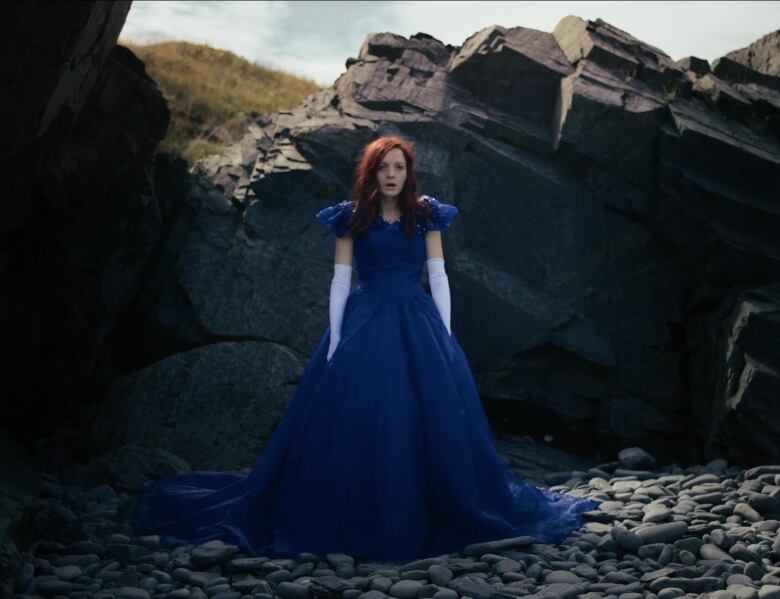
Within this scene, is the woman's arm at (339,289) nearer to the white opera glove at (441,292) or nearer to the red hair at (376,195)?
the red hair at (376,195)

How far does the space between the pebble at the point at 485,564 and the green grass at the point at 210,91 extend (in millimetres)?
6251

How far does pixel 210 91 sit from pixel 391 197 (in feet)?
31.6

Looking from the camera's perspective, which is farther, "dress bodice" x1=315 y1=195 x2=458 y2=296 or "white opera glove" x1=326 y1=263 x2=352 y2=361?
"dress bodice" x1=315 y1=195 x2=458 y2=296

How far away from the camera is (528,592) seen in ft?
15.7

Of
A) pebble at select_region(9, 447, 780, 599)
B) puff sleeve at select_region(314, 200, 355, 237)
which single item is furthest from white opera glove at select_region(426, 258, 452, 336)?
pebble at select_region(9, 447, 780, 599)

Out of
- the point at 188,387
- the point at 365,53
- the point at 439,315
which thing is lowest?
the point at 188,387

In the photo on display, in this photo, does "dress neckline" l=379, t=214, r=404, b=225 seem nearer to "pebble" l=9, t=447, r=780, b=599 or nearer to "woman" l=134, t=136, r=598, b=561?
"woman" l=134, t=136, r=598, b=561

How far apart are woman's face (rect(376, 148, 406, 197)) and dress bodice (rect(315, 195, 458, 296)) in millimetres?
229

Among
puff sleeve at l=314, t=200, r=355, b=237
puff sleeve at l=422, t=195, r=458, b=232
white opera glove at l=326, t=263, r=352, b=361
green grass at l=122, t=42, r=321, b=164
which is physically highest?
green grass at l=122, t=42, r=321, b=164

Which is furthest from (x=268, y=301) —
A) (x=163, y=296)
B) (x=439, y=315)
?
(x=439, y=315)

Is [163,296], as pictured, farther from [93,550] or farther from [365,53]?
[365,53]

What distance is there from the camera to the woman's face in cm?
631

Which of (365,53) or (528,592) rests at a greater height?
(365,53)

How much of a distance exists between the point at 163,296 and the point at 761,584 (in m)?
5.96
